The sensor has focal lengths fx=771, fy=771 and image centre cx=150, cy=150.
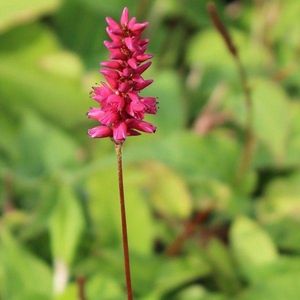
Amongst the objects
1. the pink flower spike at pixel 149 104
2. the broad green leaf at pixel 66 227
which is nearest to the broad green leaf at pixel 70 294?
the broad green leaf at pixel 66 227

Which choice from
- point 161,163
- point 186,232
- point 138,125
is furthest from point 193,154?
point 138,125

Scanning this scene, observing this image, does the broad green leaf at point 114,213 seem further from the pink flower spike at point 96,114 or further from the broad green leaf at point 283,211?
the pink flower spike at point 96,114

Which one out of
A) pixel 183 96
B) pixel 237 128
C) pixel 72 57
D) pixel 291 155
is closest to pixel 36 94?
pixel 72 57

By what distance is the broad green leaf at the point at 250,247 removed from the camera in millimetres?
1074

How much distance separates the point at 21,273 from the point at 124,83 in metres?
0.56

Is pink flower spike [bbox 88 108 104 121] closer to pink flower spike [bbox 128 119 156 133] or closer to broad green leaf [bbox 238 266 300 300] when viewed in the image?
pink flower spike [bbox 128 119 156 133]

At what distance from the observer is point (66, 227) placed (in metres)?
1.06

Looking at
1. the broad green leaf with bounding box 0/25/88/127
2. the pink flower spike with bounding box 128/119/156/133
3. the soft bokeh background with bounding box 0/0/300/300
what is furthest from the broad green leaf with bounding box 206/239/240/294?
the pink flower spike with bounding box 128/119/156/133

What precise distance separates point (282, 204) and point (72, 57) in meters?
0.50

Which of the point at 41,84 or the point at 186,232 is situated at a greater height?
the point at 41,84

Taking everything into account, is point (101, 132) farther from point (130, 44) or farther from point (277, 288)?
point (277, 288)

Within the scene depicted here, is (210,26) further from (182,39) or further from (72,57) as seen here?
(72,57)

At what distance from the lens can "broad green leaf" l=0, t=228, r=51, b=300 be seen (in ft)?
3.29

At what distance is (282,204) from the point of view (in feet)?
4.00
